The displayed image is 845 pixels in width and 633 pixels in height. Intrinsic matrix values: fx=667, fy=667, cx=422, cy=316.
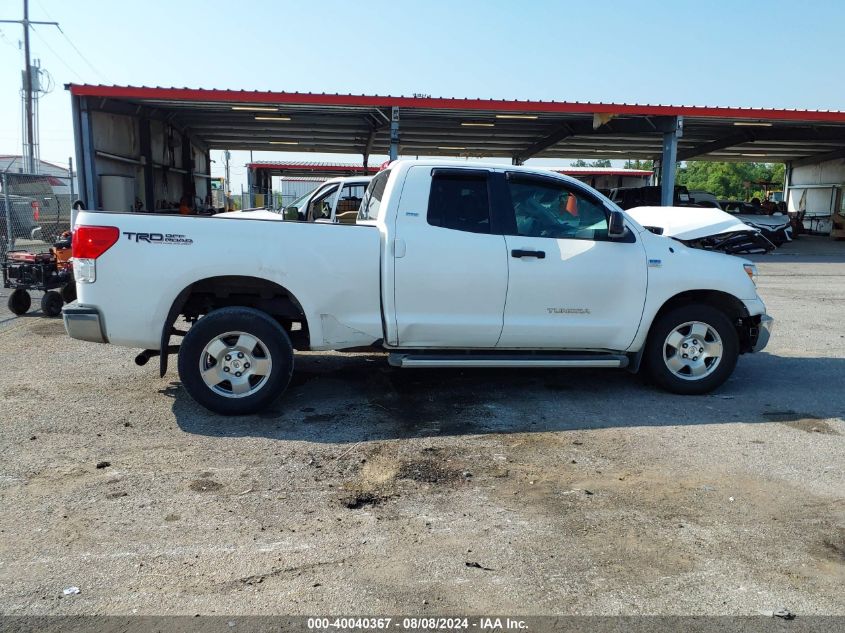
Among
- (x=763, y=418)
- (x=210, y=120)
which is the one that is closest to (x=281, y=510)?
(x=763, y=418)

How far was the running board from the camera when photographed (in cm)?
546

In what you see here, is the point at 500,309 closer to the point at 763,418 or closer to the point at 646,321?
the point at 646,321

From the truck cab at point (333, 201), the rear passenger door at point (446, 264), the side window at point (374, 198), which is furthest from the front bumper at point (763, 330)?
the truck cab at point (333, 201)

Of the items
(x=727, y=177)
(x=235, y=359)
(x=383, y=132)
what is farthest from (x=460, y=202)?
(x=727, y=177)

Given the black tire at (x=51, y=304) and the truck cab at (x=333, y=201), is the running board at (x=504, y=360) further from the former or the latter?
the black tire at (x=51, y=304)

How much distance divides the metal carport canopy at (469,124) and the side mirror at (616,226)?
15.0m

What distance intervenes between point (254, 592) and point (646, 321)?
4051mm

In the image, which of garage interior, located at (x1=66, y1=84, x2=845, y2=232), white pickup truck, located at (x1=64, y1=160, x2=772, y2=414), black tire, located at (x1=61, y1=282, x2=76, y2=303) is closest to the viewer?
white pickup truck, located at (x1=64, y1=160, x2=772, y2=414)

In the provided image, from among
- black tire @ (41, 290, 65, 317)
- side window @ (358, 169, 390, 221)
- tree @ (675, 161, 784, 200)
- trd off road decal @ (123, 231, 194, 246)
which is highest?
tree @ (675, 161, 784, 200)

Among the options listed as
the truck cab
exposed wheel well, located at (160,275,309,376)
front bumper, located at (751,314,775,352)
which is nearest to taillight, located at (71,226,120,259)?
exposed wheel well, located at (160,275,309,376)

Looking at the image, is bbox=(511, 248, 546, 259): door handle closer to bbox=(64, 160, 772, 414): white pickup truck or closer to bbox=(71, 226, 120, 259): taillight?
bbox=(64, 160, 772, 414): white pickup truck

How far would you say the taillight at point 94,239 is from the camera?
5.00m

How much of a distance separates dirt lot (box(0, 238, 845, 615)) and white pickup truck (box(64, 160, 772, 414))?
1.48 ft

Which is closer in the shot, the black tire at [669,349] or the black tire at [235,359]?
the black tire at [235,359]
